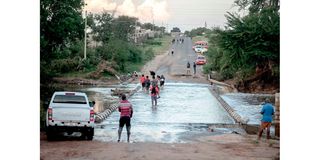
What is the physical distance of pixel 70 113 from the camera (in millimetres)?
14570

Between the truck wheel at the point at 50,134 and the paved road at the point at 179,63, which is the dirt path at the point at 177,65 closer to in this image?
the paved road at the point at 179,63

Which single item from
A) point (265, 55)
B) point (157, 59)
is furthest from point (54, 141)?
point (157, 59)

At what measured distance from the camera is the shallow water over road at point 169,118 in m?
16.9

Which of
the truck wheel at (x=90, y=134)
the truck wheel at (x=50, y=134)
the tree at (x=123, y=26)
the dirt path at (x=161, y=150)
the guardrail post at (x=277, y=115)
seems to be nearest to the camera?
the dirt path at (x=161, y=150)

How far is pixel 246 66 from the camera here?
3070cm

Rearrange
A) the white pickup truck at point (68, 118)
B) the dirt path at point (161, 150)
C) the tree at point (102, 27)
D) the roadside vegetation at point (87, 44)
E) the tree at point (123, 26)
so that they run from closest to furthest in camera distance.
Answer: the dirt path at point (161, 150), the white pickup truck at point (68, 118), the roadside vegetation at point (87, 44), the tree at point (102, 27), the tree at point (123, 26)

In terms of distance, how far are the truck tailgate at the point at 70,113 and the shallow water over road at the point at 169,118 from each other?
55.6 inches

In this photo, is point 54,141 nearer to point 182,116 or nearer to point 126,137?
point 126,137

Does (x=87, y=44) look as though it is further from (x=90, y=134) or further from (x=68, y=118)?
(x=68, y=118)

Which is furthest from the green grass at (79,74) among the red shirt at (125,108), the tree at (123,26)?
the red shirt at (125,108)

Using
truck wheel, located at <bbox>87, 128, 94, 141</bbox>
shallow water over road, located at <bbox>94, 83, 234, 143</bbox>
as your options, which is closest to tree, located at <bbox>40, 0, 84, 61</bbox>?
shallow water over road, located at <bbox>94, 83, 234, 143</bbox>

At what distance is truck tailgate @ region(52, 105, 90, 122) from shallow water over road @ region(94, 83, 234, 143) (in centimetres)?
141

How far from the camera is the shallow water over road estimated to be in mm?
16875
